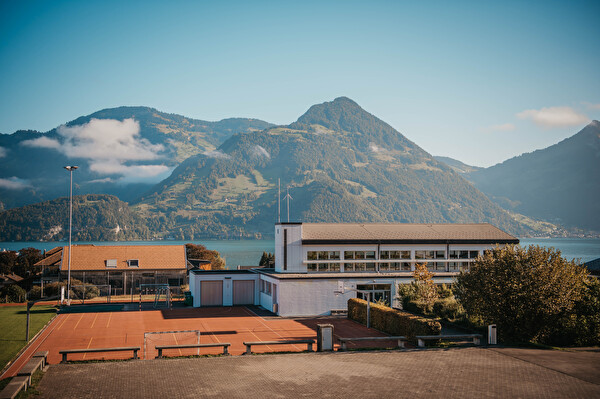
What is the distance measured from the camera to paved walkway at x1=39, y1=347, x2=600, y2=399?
19250mm

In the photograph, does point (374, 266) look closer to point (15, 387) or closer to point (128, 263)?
point (128, 263)

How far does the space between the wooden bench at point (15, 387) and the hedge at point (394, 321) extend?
2063 centimetres

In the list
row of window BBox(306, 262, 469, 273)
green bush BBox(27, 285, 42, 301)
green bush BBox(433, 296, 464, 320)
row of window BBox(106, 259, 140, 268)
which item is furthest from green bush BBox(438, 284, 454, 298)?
green bush BBox(27, 285, 42, 301)

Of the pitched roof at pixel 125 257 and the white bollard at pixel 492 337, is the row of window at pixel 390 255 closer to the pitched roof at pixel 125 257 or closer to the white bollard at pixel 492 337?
the pitched roof at pixel 125 257

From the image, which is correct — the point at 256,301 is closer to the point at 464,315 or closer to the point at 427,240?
the point at 427,240

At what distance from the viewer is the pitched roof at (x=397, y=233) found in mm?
49688

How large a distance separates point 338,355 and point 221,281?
2846cm

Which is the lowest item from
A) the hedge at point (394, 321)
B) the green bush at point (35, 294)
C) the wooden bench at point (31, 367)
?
the green bush at point (35, 294)

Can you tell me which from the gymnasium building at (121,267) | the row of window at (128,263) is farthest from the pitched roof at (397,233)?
the row of window at (128,263)

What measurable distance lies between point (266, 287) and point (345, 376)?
2951 cm

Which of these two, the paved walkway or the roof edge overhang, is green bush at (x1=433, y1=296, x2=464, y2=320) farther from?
the paved walkway

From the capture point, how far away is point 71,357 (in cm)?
2805

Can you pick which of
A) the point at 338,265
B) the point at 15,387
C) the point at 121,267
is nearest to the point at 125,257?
the point at 121,267

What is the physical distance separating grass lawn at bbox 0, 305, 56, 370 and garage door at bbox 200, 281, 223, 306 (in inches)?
540
